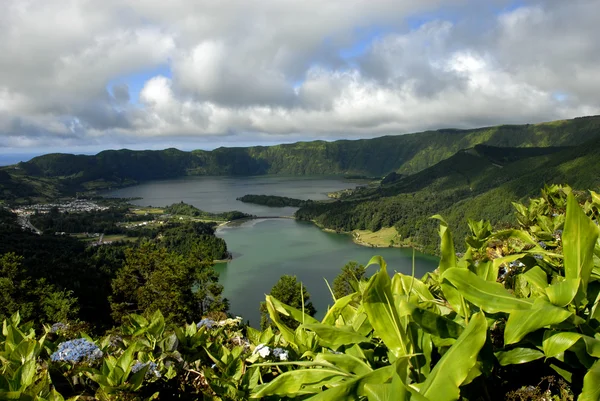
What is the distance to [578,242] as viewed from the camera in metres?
1.18

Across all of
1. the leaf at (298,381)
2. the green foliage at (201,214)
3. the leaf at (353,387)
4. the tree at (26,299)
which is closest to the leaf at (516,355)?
the leaf at (353,387)

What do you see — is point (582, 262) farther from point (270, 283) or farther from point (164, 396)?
point (270, 283)

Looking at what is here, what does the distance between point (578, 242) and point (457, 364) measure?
518 millimetres

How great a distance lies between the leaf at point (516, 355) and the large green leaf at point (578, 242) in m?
0.23

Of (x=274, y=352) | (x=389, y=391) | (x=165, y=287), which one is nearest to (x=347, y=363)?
(x=389, y=391)

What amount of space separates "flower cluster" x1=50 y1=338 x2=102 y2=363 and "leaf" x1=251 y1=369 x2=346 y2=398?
82 centimetres

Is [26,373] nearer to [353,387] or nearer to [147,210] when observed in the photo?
[353,387]

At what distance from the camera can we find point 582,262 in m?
1.15

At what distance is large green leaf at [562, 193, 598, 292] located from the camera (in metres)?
1.15

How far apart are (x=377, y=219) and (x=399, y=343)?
96.3 meters

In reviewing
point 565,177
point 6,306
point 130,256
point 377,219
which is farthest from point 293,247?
point 565,177

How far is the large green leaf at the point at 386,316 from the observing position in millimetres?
1204

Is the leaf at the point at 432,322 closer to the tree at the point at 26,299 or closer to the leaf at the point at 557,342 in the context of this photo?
the leaf at the point at 557,342

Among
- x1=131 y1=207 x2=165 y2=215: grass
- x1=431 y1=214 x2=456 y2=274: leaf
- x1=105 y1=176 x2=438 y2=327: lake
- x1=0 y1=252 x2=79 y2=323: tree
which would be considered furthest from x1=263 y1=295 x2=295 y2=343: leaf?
x1=131 y1=207 x2=165 y2=215: grass
